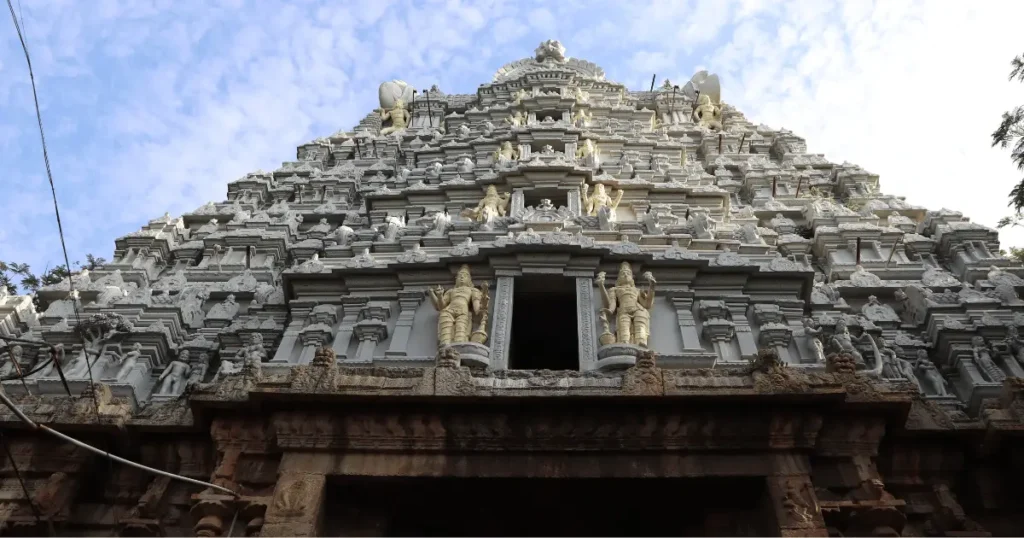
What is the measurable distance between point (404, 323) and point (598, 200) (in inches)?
280

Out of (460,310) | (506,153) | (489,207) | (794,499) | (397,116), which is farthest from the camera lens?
(397,116)

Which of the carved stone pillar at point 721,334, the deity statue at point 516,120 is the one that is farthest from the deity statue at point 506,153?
the carved stone pillar at point 721,334

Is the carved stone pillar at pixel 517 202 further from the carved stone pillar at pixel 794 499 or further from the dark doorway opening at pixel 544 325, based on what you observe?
the carved stone pillar at pixel 794 499

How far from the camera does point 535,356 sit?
1675 cm

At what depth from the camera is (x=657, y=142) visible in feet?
84.8

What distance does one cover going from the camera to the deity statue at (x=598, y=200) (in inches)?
783

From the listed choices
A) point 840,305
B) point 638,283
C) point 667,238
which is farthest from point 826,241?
point 638,283

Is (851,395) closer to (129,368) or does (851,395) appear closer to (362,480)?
(362,480)

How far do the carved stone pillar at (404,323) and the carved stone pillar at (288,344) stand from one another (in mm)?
1866

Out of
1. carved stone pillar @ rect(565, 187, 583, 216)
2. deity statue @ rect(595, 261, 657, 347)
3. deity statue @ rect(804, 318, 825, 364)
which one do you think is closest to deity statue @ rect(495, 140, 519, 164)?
carved stone pillar @ rect(565, 187, 583, 216)

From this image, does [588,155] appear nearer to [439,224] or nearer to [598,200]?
[598,200]

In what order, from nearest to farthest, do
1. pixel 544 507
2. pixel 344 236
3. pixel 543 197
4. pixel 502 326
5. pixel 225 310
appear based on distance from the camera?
pixel 544 507 < pixel 502 326 < pixel 225 310 < pixel 344 236 < pixel 543 197

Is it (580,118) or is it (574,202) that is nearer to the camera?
(574,202)

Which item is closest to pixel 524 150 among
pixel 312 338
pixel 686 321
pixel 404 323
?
pixel 404 323
